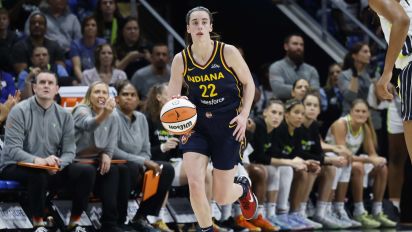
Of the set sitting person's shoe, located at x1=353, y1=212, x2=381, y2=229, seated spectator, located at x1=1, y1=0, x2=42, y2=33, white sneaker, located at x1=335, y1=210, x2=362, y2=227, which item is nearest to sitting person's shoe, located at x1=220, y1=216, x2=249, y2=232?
white sneaker, located at x1=335, y1=210, x2=362, y2=227

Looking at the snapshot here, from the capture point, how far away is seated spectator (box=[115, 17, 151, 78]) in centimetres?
1182

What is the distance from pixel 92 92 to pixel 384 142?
5056 mm

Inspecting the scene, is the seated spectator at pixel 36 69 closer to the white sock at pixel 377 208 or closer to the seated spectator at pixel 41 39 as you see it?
the seated spectator at pixel 41 39

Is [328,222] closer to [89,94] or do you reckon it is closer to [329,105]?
[329,105]

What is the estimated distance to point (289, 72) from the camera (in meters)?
11.9

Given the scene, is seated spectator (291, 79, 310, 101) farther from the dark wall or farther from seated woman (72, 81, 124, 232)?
seated woman (72, 81, 124, 232)

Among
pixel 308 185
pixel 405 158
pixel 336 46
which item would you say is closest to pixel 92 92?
pixel 308 185

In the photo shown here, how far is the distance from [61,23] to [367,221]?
189 inches

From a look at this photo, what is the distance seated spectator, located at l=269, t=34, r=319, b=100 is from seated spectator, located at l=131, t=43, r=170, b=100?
147 centimetres

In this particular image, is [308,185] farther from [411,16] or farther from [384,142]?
[411,16]

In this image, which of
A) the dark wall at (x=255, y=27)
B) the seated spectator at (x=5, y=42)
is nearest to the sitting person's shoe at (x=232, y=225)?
the seated spectator at (x=5, y=42)

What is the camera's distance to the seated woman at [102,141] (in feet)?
29.0

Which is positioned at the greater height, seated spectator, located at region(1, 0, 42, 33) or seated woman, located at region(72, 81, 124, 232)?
seated spectator, located at region(1, 0, 42, 33)

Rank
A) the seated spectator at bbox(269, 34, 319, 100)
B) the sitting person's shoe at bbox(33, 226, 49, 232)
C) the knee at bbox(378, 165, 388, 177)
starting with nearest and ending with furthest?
the sitting person's shoe at bbox(33, 226, 49, 232), the knee at bbox(378, 165, 388, 177), the seated spectator at bbox(269, 34, 319, 100)
